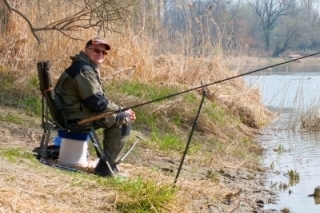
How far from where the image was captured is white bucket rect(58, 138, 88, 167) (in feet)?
22.0

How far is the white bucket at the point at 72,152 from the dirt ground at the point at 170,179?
18.6 inches

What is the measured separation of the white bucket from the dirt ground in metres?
0.47

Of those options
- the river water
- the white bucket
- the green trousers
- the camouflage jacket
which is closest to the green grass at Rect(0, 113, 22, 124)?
the white bucket

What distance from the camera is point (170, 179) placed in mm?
7188

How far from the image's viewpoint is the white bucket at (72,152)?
6.71m

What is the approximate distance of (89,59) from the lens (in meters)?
6.61

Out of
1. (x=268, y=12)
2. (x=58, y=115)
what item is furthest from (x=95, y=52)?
(x=268, y=12)

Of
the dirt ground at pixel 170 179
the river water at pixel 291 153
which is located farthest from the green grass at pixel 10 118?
the river water at pixel 291 153

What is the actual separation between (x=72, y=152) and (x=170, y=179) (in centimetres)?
107

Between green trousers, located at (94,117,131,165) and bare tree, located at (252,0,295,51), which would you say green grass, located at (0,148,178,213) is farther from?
bare tree, located at (252,0,295,51)

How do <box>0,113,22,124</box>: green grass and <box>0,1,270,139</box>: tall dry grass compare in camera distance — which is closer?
<box>0,113,22,124</box>: green grass

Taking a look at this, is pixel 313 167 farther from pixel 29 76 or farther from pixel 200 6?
pixel 200 6

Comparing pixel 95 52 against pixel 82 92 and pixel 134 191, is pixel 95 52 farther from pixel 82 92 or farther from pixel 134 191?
pixel 134 191

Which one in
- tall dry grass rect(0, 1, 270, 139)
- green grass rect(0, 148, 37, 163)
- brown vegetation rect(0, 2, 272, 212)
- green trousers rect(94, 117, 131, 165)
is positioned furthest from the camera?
tall dry grass rect(0, 1, 270, 139)
